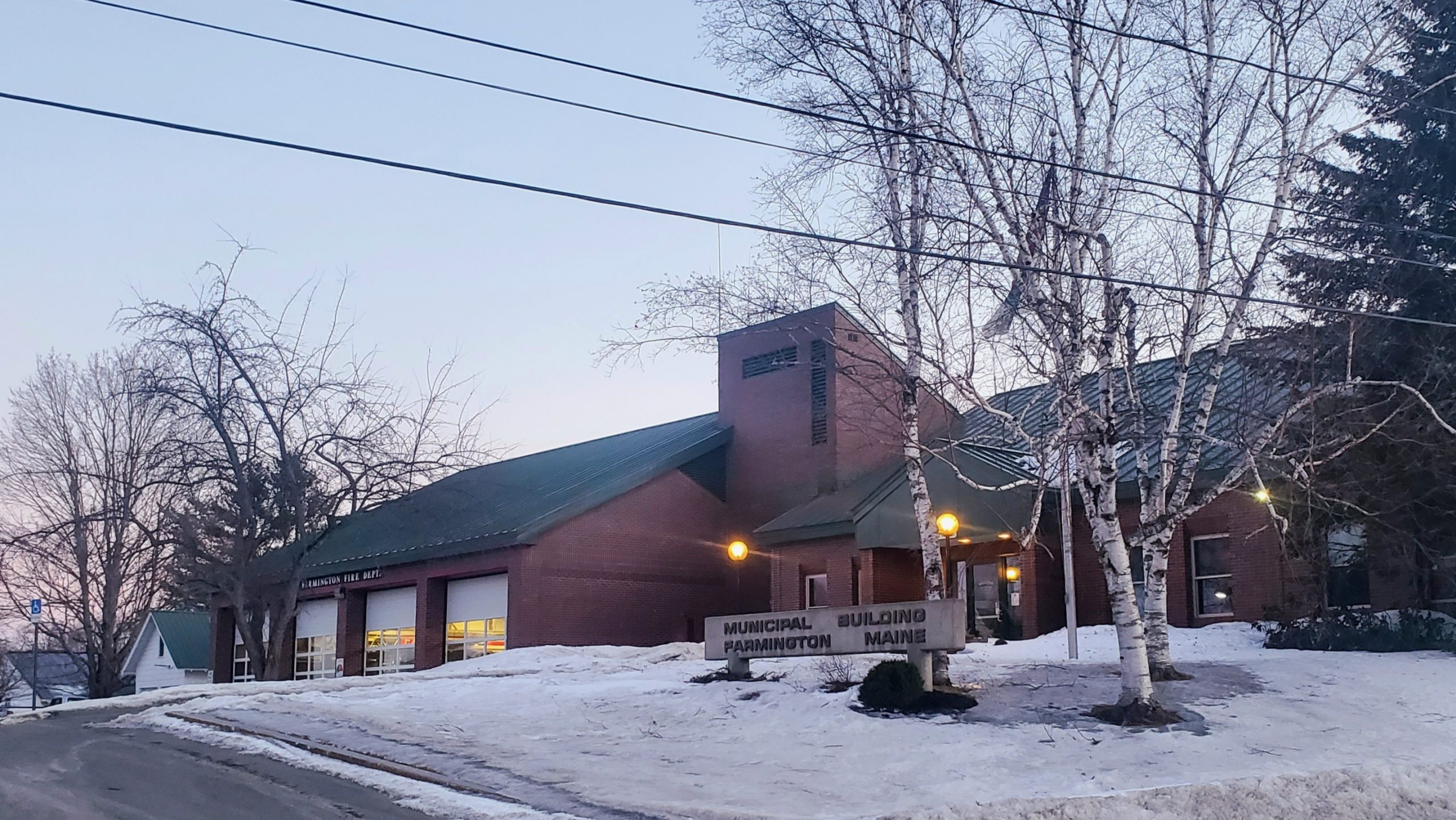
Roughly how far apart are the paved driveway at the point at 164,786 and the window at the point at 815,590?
16966 millimetres

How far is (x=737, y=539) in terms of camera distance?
33281 millimetres

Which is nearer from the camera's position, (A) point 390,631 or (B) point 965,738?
(B) point 965,738

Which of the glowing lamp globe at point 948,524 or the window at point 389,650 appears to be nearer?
the glowing lamp globe at point 948,524

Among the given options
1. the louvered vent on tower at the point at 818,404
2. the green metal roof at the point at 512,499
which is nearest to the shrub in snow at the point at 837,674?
the green metal roof at the point at 512,499

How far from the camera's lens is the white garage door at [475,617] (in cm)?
3366

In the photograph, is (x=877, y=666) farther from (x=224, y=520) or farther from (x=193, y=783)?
(x=224, y=520)

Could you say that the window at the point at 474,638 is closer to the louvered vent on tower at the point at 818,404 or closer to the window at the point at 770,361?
the louvered vent on tower at the point at 818,404

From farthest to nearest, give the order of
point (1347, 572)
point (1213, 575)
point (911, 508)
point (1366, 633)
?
1. point (911, 508)
2. point (1213, 575)
3. point (1347, 572)
4. point (1366, 633)

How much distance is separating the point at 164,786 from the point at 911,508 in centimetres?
1817

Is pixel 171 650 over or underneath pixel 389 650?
underneath

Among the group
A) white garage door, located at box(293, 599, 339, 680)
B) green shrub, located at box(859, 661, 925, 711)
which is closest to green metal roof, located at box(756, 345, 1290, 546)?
green shrub, located at box(859, 661, 925, 711)

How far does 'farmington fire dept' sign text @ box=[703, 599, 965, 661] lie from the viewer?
16.6 m

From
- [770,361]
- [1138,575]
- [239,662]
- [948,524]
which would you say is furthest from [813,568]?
[239,662]

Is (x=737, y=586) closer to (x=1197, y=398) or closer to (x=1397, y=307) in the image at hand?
(x=1197, y=398)
